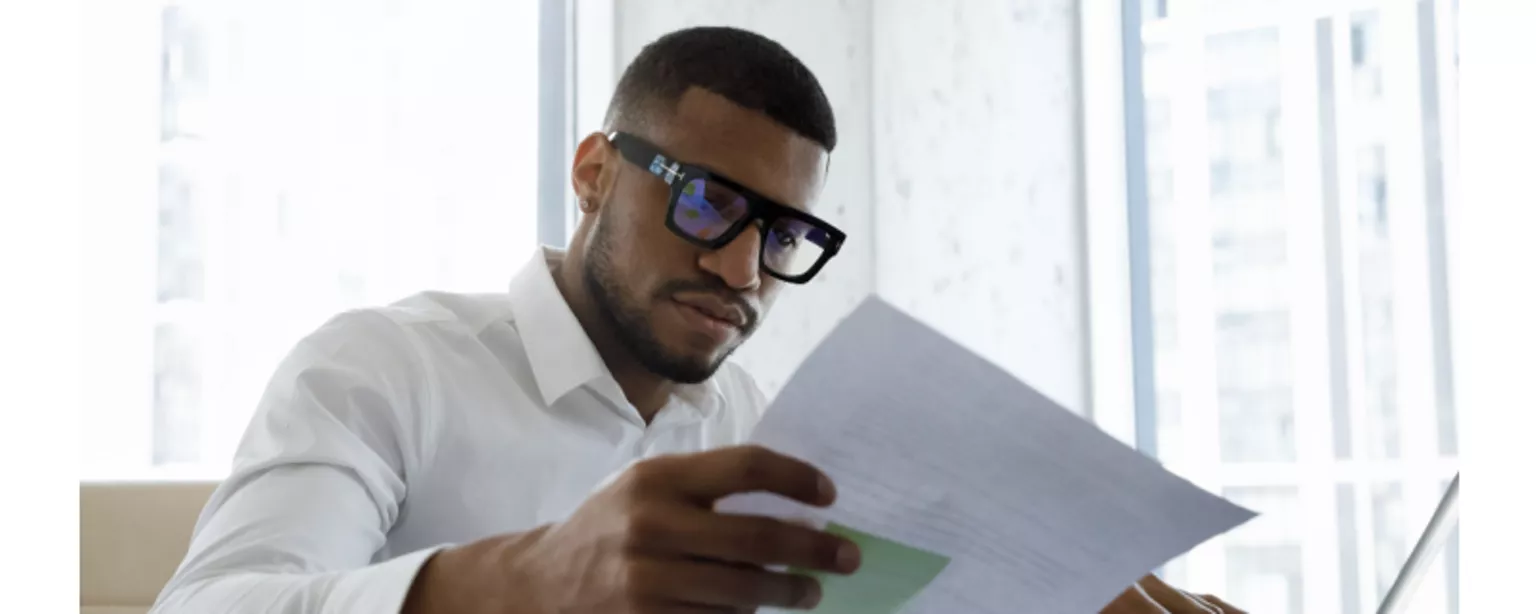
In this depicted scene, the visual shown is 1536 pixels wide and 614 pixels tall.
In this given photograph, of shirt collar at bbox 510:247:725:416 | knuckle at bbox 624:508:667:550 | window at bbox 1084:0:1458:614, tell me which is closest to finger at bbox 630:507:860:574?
knuckle at bbox 624:508:667:550

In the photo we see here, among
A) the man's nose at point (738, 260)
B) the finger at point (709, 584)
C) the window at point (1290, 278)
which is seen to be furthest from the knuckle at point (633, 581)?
the window at point (1290, 278)

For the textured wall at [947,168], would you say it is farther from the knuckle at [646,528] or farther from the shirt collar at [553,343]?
the knuckle at [646,528]

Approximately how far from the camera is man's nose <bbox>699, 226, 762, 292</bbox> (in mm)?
1046

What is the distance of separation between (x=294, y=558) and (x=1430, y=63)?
6.19 feet

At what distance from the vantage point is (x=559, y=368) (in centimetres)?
114

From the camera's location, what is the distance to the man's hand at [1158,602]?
85 centimetres

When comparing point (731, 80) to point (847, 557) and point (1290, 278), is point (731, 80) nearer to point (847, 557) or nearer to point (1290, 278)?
point (847, 557)

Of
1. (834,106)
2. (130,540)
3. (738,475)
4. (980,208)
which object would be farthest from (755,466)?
(834,106)

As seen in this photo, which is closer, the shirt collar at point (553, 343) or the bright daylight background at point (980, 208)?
the shirt collar at point (553, 343)

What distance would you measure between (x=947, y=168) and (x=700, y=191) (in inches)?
65.5

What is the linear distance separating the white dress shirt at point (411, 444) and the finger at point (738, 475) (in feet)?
0.56

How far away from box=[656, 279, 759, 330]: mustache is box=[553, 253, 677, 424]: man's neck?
10cm

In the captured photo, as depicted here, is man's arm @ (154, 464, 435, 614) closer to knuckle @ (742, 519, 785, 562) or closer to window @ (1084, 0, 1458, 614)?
knuckle @ (742, 519, 785, 562)

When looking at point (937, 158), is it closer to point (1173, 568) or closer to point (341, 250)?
point (1173, 568)
